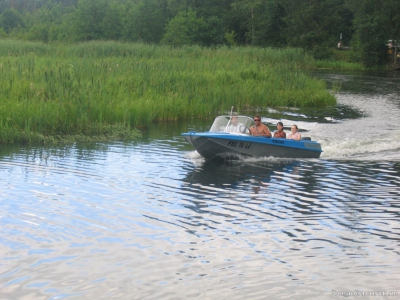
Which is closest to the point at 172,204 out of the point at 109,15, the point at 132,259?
the point at 132,259

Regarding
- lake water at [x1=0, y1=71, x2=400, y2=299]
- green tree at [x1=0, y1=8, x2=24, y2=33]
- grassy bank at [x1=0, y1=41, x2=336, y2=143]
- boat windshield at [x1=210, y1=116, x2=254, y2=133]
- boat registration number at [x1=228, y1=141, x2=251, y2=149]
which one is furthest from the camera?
green tree at [x1=0, y1=8, x2=24, y2=33]

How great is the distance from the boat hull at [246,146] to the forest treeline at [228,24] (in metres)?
57.4

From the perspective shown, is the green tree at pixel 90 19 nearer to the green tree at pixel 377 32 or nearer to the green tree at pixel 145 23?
the green tree at pixel 145 23

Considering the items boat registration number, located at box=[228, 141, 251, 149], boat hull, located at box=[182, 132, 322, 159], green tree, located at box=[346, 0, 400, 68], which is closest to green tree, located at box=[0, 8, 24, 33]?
green tree, located at box=[346, 0, 400, 68]

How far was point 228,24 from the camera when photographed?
93250mm

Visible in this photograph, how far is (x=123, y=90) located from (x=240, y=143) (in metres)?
8.01

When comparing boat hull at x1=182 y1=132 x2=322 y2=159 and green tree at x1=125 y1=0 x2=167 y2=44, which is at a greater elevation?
green tree at x1=125 y1=0 x2=167 y2=44

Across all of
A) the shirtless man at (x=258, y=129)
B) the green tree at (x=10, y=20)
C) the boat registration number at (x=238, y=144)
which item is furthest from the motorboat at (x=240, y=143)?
the green tree at (x=10, y=20)

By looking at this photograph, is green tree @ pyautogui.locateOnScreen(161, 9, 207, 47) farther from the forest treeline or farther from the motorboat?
the motorboat

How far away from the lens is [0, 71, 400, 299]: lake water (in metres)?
8.59

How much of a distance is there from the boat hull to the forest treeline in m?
57.4

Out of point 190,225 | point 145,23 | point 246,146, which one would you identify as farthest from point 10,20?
point 190,225

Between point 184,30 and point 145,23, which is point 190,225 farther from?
point 145,23

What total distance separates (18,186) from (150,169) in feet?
12.4
